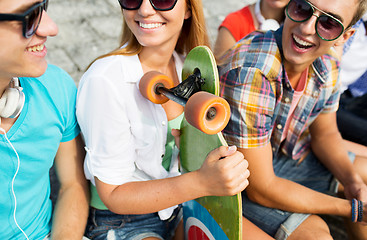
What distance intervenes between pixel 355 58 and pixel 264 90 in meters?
1.41

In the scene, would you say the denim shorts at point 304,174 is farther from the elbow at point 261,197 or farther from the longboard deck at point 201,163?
the longboard deck at point 201,163

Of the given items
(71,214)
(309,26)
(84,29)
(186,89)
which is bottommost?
(84,29)

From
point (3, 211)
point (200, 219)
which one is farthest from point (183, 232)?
point (3, 211)

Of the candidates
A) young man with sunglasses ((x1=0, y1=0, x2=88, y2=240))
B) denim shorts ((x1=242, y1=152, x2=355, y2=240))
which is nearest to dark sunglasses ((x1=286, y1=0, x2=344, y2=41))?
denim shorts ((x1=242, y1=152, x2=355, y2=240))

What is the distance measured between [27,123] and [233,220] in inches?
34.4

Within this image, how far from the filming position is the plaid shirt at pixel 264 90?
1.71 metres

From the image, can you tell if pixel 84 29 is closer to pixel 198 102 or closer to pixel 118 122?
pixel 118 122

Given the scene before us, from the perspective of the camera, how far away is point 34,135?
4.75 ft

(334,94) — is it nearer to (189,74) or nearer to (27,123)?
(189,74)

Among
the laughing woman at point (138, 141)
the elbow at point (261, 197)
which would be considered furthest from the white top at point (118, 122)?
the elbow at point (261, 197)

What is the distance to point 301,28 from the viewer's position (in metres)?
1.74

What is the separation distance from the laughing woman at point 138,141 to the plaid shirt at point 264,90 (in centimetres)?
28

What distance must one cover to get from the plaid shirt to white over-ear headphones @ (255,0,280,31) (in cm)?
59

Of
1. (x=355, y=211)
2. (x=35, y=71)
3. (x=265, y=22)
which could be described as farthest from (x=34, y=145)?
A: (x=265, y=22)
